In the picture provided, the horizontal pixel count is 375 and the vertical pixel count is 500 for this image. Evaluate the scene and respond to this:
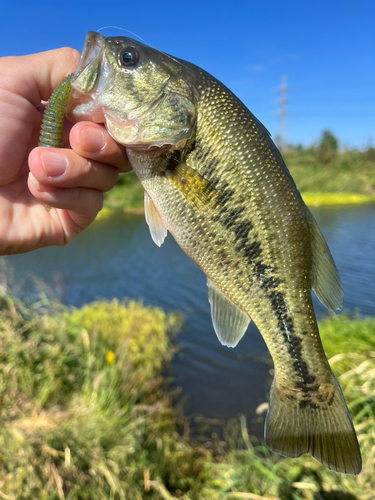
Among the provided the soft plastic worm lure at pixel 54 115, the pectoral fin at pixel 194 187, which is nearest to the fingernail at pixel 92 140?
the soft plastic worm lure at pixel 54 115

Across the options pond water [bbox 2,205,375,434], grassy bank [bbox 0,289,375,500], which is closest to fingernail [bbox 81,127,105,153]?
grassy bank [bbox 0,289,375,500]

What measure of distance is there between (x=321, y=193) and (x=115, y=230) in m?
27.7

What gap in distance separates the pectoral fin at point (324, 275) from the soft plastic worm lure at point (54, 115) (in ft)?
5.05

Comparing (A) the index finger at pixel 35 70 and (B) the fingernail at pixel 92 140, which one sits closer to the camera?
(B) the fingernail at pixel 92 140

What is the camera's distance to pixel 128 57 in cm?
207

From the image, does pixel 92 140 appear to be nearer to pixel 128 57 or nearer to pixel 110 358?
pixel 128 57

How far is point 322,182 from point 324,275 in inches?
1814

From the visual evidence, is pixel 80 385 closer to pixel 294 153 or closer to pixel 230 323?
pixel 230 323

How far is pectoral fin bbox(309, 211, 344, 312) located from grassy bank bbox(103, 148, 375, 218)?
96.0 feet

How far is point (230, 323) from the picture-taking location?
2.09 meters

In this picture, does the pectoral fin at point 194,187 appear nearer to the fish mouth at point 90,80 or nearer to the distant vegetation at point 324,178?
the fish mouth at point 90,80

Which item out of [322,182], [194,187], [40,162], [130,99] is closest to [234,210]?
[194,187]

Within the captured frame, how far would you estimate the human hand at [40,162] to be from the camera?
215 cm

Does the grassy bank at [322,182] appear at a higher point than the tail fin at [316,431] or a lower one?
higher
